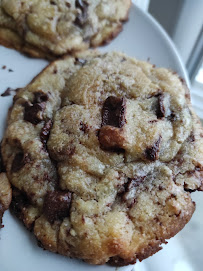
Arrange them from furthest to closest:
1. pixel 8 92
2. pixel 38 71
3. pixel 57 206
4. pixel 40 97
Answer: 1. pixel 38 71
2. pixel 8 92
3. pixel 40 97
4. pixel 57 206

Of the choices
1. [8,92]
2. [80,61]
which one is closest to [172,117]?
[80,61]

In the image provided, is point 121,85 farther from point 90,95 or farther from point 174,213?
point 174,213

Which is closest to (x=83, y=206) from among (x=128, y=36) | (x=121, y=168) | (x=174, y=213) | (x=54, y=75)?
(x=121, y=168)

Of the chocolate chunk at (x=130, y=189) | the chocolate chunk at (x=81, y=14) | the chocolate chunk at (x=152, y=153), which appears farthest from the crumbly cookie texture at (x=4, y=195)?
the chocolate chunk at (x=81, y=14)

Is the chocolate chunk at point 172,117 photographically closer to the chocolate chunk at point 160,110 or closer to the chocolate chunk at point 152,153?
the chocolate chunk at point 160,110

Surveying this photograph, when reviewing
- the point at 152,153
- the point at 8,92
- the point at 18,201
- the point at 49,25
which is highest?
the point at 49,25

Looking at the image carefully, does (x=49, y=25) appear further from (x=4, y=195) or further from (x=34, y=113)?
(x=4, y=195)
